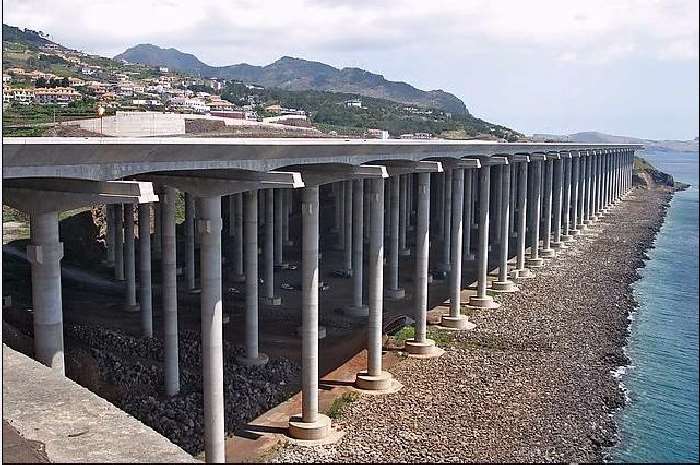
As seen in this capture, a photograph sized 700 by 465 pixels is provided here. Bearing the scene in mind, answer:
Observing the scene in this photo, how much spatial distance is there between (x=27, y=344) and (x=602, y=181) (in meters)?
97.4

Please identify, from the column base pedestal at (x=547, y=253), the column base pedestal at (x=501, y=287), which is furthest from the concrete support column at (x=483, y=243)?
the column base pedestal at (x=547, y=253)

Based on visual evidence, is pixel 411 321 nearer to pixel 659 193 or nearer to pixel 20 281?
pixel 20 281

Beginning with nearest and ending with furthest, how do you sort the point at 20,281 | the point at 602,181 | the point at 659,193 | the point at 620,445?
the point at 620,445, the point at 20,281, the point at 602,181, the point at 659,193

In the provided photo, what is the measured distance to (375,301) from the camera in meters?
32.2

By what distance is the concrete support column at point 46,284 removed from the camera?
19359 mm

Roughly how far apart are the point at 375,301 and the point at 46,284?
50.7 ft

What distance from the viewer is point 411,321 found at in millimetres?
43438

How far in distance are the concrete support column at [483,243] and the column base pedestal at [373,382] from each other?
1621cm

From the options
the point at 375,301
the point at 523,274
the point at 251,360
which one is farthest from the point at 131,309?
the point at 523,274

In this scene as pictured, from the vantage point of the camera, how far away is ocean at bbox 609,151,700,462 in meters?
30.2

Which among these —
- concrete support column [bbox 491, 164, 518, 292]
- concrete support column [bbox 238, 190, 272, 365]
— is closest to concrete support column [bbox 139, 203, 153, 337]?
concrete support column [bbox 238, 190, 272, 365]

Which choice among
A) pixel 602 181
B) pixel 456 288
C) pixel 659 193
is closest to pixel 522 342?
pixel 456 288

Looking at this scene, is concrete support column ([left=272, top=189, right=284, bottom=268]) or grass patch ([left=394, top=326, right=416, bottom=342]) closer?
grass patch ([left=394, top=326, right=416, bottom=342])

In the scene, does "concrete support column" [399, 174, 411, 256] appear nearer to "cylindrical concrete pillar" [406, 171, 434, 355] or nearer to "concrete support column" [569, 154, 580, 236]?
"concrete support column" [569, 154, 580, 236]
